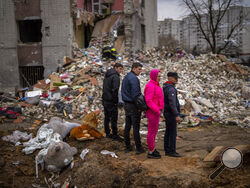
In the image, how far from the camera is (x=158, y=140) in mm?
6145

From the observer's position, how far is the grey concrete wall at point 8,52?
39.7 feet

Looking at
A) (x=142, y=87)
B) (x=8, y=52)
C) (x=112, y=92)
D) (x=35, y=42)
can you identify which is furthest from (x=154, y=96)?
(x=8, y=52)

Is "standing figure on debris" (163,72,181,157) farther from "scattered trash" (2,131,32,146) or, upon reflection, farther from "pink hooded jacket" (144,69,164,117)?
"scattered trash" (2,131,32,146)

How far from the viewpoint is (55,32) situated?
469 inches

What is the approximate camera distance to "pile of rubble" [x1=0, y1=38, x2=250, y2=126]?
8.55 meters

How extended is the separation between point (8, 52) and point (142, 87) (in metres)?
7.97

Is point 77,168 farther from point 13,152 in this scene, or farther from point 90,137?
point 13,152

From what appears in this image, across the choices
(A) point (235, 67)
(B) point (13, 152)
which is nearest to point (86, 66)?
(B) point (13, 152)

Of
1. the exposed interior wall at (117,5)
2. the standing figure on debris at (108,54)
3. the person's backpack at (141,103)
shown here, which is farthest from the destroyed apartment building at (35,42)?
the person's backpack at (141,103)

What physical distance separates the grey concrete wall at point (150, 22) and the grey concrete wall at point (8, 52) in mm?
9682

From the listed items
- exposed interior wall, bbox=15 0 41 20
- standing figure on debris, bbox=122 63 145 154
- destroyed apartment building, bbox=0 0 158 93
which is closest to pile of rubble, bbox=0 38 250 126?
destroyed apartment building, bbox=0 0 158 93

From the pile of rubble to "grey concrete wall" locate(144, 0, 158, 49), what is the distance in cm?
502

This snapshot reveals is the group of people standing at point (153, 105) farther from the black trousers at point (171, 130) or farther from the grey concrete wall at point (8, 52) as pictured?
the grey concrete wall at point (8, 52)

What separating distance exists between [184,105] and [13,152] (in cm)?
639
